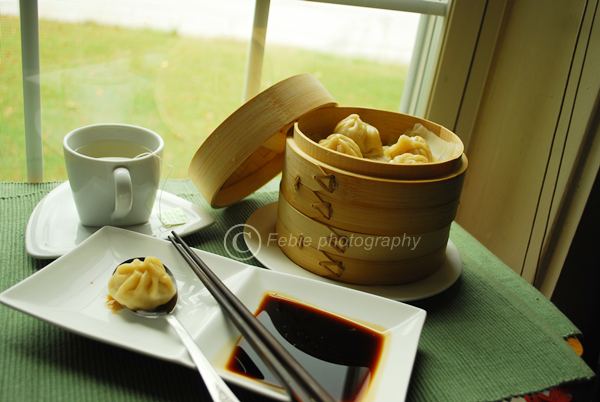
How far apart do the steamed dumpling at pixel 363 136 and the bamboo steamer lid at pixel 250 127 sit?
0.06 meters

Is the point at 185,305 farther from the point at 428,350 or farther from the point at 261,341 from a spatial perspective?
the point at 428,350

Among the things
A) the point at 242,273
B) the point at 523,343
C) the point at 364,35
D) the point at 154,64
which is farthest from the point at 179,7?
the point at 523,343

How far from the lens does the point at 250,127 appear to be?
34.2 inches

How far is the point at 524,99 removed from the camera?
1.29 meters

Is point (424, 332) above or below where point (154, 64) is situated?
below

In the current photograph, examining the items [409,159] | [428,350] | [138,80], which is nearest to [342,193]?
[409,159]

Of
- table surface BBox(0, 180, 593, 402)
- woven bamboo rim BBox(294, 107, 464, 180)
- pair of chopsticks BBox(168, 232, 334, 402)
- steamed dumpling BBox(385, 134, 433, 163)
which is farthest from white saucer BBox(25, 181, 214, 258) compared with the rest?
steamed dumpling BBox(385, 134, 433, 163)

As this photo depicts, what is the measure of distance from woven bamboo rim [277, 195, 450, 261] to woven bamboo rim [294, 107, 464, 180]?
0.31 ft

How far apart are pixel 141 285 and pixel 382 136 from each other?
54 cm

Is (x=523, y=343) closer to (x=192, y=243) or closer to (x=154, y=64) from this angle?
(x=192, y=243)

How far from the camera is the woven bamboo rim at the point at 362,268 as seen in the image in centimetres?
80

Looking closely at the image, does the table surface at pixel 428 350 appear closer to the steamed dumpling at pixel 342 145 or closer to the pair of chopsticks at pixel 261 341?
the pair of chopsticks at pixel 261 341

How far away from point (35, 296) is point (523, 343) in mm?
650

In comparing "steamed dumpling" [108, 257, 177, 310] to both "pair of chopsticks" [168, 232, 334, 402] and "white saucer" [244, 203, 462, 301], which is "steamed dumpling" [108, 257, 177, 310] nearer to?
"pair of chopsticks" [168, 232, 334, 402]
